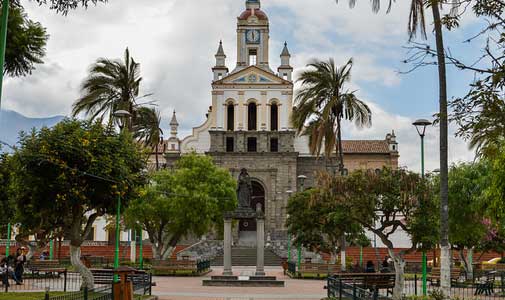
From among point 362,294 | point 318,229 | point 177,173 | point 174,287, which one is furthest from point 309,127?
point 362,294

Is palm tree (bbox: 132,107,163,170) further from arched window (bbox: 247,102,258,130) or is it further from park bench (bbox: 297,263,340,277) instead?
arched window (bbox: 247,102,258,130)

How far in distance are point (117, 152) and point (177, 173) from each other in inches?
716

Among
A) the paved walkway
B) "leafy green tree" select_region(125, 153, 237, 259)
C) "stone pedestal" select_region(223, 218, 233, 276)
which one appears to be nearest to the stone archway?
"leafy green tree" select_region(125, 153, 237, 259)

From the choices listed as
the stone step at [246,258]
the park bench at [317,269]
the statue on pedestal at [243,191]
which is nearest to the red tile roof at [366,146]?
the stone step at [246,258]

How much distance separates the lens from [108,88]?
104ft

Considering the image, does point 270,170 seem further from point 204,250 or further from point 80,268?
point 80,268

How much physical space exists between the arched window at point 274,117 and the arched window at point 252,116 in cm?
141

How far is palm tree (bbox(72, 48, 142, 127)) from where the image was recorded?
31.4m

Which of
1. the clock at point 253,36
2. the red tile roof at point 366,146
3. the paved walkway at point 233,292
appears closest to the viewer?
the paved walkway at point 233,292

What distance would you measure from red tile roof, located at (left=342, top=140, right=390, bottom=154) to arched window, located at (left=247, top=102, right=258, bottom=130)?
12.3 m

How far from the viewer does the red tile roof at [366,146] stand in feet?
219

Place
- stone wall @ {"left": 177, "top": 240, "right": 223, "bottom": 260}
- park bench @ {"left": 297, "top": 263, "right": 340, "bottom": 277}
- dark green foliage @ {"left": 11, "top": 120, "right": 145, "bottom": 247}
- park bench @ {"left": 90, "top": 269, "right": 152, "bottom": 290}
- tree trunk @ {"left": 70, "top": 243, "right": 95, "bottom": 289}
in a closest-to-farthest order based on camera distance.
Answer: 1. dark green foliage @ {"left": 11, "top": 120, "right": 145, "bottom": 247}
2. tree trunk @ {"left": 70, "top": 243, "right": 95, "bottom": 289}
3. park bench @ {"left": 90, "top": 269, "right": 152, "bottom": 290}
4. park bench @ {"left": 297, "top": 263, "right": 340, "bottom": 277}
5. stone wall @ {"left": 177, "top": 240, "right": 223, "bottom": 260}

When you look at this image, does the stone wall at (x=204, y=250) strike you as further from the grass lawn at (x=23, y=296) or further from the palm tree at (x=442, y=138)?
the palm tree at (x=442, y=138)

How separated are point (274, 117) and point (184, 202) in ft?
81.4
